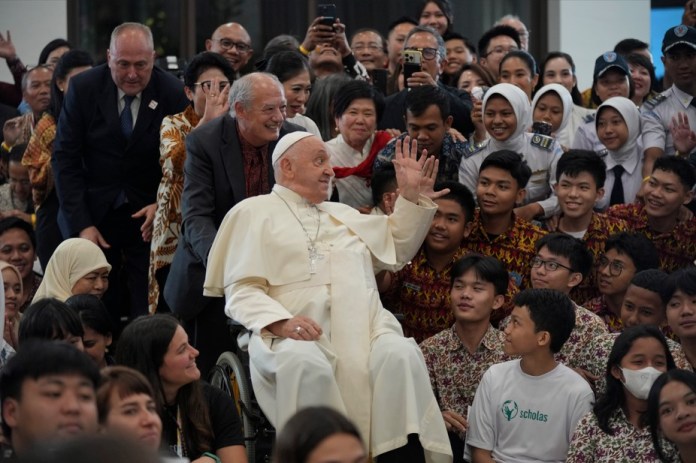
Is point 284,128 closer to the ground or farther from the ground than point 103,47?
closer to the ground

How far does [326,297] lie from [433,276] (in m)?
0.82

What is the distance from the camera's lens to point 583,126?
685 cm

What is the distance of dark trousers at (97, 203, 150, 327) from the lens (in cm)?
606

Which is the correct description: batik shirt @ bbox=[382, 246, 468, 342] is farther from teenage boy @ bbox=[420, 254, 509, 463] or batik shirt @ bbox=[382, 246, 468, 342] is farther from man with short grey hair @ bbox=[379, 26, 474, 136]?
man with short grey hair @ bbox=[379, 26, 474, 136]

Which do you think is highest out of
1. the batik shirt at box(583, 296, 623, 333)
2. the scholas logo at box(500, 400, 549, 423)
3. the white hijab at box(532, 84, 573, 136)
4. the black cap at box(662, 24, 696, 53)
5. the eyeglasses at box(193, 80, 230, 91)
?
the black cap at box(662, 24, 696, 53)

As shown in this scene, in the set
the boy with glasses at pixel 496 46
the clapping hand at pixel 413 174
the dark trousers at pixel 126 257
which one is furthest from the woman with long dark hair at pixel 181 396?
the boy with glasses at pixel 496 46

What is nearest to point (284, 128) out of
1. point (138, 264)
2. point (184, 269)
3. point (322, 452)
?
point (184, 269)

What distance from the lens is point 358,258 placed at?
4883mm

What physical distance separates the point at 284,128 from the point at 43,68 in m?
2.74

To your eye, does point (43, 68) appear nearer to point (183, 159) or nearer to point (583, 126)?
point (183, 159)

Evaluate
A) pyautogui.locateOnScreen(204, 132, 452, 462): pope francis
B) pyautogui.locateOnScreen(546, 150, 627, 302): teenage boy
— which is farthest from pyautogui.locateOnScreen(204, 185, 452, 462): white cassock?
pyautogui.locateOnScreen(546, 150, 627, 302): teenage boy

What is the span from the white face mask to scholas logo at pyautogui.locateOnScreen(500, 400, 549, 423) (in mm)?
328

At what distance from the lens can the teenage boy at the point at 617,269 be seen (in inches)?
217

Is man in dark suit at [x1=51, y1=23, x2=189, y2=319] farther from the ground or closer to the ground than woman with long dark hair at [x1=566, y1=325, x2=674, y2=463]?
farther from the ground
